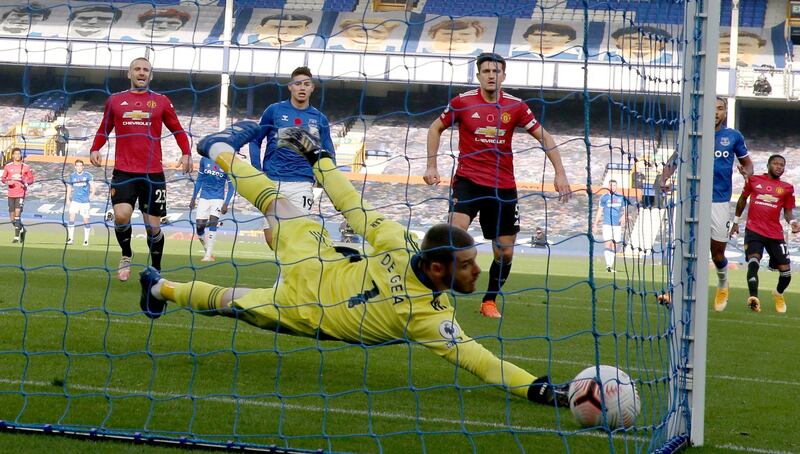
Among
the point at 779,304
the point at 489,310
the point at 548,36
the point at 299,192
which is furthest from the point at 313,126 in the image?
the point at 548,36

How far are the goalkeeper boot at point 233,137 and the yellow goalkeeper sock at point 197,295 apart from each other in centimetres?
75

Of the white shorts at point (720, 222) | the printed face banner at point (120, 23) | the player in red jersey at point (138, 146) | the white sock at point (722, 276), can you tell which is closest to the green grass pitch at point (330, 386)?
the player in red jersey at point (138, 146)

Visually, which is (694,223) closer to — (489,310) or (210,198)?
(489,310)

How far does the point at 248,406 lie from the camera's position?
15.3 ft

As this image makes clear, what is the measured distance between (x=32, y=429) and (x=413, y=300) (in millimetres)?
1785

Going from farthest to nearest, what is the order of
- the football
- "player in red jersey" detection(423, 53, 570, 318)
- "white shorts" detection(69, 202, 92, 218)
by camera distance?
"white shorts" detection(69, 202, 92, 218) < "player in red jersey" detection(423, 53, 570, 318) < the football

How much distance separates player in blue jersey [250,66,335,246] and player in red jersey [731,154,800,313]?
5147 millimetres

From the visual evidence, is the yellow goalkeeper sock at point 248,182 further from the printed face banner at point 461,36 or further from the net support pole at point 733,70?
the printed face banner at point 461,36

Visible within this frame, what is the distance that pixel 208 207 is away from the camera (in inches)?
666

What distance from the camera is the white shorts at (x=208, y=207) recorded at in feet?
55.2

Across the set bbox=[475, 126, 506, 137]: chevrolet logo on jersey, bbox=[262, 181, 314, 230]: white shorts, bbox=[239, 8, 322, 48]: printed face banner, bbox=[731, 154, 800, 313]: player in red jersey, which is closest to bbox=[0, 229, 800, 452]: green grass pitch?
bbox=[475, 126, 506, 137]: chevrolet logo on jersey

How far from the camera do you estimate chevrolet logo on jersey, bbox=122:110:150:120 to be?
9234mm

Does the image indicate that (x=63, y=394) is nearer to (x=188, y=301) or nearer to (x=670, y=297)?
(x=188, y=301)

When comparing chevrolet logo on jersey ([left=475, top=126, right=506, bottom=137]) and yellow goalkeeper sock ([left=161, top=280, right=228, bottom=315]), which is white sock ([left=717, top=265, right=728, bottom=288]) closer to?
chevrolet logo on jersey ([left=475, top=126, right=506, bottom=137])
